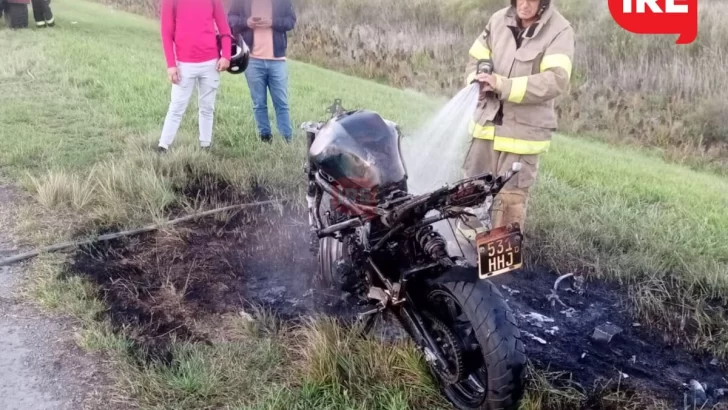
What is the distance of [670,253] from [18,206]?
4.73 m

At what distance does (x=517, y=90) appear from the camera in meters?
3.67

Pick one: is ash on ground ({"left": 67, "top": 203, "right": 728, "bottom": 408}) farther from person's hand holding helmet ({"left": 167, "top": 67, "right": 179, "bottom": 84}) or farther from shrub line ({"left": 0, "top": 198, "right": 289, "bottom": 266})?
person's hand holding helmet ({"left": 167, "top": 67, "right": 179, "bottom": 84})

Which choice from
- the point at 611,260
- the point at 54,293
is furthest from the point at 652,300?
the point at 54,293

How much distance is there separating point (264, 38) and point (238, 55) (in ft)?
0.98

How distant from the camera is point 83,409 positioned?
3033 mm

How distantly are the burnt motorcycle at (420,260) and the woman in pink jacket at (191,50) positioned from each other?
2.93 meters

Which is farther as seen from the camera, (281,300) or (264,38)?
(264,38)

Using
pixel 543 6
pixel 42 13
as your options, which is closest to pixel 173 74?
pixel 543 6

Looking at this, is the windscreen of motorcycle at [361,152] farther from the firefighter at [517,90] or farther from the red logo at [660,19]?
the red logo at [660,19]

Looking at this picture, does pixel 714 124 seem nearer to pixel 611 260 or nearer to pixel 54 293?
pixel 611 260

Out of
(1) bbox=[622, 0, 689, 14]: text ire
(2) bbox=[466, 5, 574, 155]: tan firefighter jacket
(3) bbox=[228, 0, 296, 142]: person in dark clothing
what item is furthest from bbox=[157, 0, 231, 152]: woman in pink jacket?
(1) bbox=[622, 0, 689, 14]: text ire

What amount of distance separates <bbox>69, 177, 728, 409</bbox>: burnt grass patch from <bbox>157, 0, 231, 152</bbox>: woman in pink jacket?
1.66 metres

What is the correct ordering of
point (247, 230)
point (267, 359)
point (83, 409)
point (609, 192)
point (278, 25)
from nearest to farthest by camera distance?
1. point (83, 409)
2. point (267, 359)
3. point (247, 230)
4. point (609, 192)
5. point (278, 25)

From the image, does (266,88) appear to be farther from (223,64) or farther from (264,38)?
(223,64)
